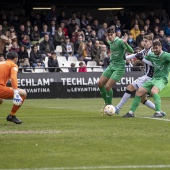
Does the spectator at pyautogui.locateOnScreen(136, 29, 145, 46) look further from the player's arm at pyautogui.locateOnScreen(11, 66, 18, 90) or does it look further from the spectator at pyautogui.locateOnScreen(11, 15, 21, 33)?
the player's arm at pyautogui.locateOnScreen(11, 66, 18, 90)

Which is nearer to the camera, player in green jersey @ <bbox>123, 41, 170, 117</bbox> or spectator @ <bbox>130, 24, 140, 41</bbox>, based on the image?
player in green jersey @ <bbox>123, 41, 170, 117</bbox>

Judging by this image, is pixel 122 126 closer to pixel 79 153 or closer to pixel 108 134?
pixel 108 134

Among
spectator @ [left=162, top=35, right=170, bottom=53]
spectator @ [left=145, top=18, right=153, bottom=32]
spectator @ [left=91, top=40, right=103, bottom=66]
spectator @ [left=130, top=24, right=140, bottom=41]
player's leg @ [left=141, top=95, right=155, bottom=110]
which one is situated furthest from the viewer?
spectator @ [left=145, top=18, right=153, bottom=32]

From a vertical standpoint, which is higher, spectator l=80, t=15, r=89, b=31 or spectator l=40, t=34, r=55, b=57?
spectator l=80, t=15, r=89, b=31

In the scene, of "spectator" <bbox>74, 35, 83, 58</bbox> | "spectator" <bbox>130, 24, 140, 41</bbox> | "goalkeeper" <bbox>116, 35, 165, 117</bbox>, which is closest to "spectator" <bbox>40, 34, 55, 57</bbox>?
"spectator" <bbox>74, 35, 83, 58</bbox>

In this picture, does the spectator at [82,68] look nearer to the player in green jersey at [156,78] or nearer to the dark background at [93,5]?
the dark background at [93,5]

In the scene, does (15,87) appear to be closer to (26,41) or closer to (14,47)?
(14,47)

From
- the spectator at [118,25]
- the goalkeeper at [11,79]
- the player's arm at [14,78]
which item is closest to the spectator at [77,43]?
the spectator at [118,25]

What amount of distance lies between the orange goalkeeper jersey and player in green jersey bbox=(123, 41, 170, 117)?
11.7ft

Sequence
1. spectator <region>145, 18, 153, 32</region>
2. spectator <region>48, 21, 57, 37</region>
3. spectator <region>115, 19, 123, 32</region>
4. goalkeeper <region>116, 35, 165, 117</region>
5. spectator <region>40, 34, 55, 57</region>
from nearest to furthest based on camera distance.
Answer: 1. goalkeeper <region>116, 35, 165, 117</region>
2. spectator <region>40, 34, 55, 57</region>
3. spectator <region>48, 21, 57, 37</region>
4. spectator <region>115, 19, 123, 32</region>
5. spectator <region>145, 18, 153, 32</region>

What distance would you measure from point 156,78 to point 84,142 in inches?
238

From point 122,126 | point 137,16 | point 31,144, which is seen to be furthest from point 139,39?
point 31,144

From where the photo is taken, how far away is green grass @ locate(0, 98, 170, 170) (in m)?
9.65

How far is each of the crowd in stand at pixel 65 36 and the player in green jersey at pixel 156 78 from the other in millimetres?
13033
